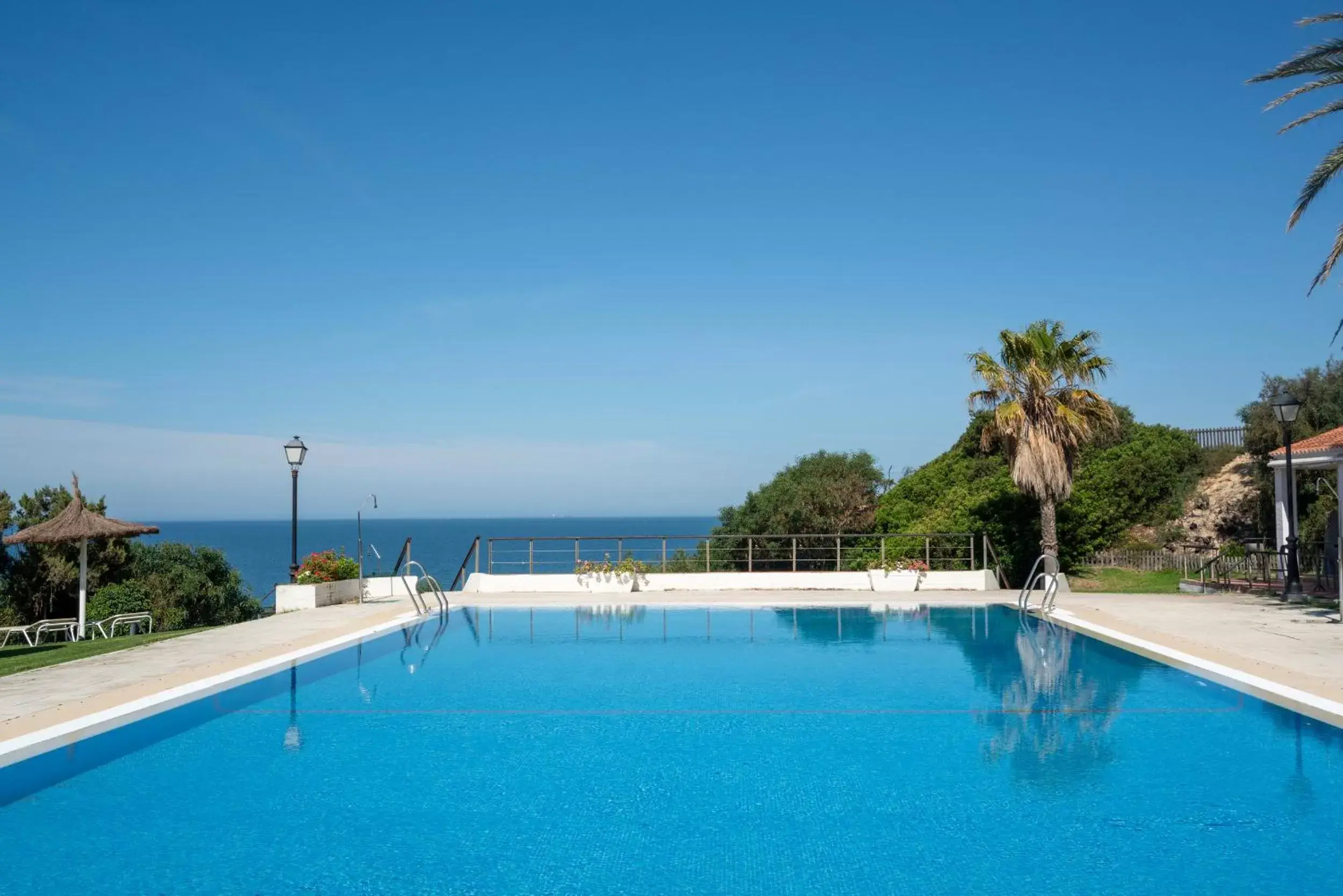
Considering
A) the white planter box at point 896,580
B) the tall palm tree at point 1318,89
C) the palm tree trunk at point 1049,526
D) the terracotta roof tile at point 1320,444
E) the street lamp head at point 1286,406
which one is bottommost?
the white planter box at point 896,580

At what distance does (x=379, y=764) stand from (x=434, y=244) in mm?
19623

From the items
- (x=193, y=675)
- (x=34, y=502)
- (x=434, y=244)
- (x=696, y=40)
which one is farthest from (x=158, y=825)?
(x=34, y=502)

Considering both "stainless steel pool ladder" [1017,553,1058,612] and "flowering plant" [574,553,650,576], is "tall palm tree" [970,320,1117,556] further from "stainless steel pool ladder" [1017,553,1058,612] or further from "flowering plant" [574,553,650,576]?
"flowering plant" [574,553,650,576]

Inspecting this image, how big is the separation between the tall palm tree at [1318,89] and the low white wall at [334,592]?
13967 millimetres

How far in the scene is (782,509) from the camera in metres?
34.2

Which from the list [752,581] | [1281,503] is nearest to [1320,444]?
[1281,503]

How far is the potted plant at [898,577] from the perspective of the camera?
1755 cm

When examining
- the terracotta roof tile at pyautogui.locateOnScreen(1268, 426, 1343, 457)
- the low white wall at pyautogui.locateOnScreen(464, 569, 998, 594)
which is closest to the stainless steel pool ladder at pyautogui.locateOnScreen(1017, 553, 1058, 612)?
the low white wall at pyautogui.locateOnScreen(464, 569, 998, 594)

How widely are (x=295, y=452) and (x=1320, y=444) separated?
58.9ft

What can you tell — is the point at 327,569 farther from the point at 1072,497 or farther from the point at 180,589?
the point at 1072,497

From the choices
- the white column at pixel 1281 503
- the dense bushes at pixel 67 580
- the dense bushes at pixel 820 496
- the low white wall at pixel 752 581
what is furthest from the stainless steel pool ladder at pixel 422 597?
the dense bushes at pixel 820 496

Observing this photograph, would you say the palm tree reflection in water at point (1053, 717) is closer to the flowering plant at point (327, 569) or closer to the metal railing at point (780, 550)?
the metal railing at point (780, 550)

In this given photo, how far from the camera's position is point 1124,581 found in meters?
19.4

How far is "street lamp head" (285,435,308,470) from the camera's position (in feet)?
52.3
